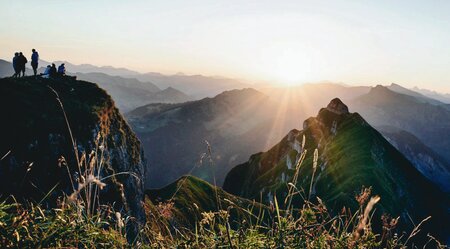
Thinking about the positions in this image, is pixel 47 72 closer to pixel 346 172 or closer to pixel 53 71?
pixel 53 71

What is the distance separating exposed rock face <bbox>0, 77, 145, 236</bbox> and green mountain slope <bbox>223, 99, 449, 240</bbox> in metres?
26.1

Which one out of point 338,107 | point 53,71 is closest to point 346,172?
point 338,107

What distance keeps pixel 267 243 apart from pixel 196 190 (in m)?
90.4

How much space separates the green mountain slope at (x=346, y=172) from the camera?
71.3 meters

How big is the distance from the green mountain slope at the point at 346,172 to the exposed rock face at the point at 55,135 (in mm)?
26056

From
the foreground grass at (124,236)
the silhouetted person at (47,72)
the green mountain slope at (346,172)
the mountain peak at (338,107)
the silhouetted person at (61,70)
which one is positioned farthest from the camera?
the mountain peak at (338,107)

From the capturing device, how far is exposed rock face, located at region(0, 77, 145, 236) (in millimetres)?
44312

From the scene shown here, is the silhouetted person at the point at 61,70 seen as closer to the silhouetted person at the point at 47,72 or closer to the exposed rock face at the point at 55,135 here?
the silhouetted person at the point at 47,72

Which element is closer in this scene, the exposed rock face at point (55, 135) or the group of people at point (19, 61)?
the exposed rock face at point (55, 135)

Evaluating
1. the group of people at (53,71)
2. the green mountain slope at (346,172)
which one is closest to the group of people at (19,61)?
the group of people at (53,71)

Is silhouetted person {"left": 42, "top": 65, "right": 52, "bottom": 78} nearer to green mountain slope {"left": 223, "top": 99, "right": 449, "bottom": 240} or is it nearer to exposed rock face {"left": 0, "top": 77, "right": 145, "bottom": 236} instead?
exposed rock face {"left": 0, "top": 77, "right": 145, "bottom": 236}

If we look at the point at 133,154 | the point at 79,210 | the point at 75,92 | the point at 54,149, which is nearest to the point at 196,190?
the point at 133,154

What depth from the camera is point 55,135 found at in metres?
51.6

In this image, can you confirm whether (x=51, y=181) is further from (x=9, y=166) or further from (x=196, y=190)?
(x=196, y=190)
